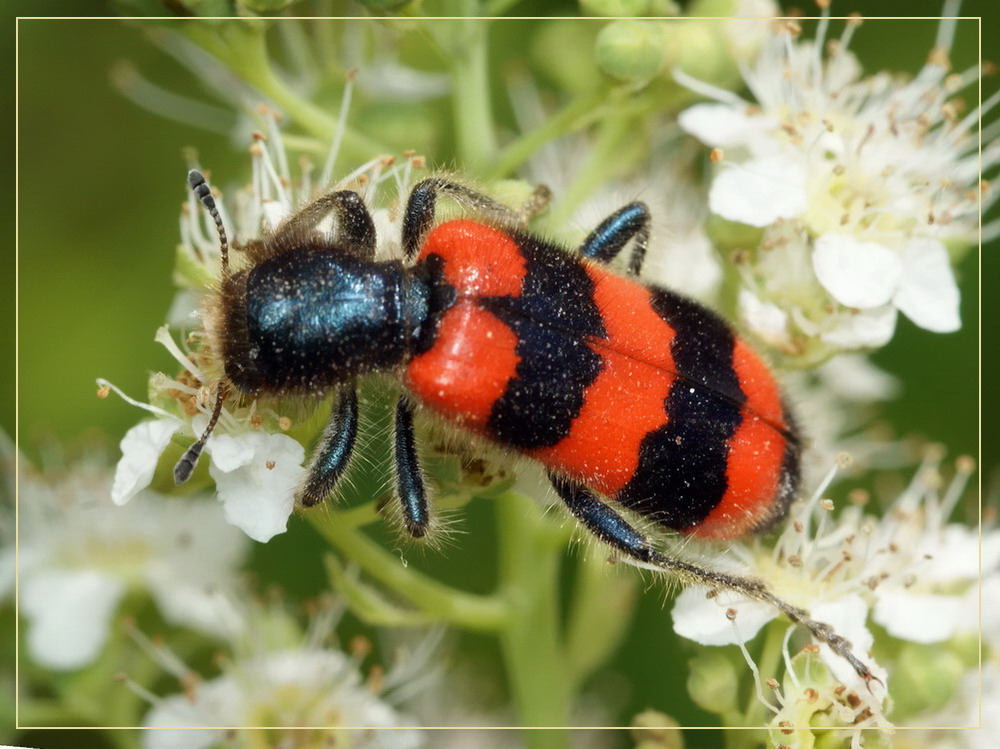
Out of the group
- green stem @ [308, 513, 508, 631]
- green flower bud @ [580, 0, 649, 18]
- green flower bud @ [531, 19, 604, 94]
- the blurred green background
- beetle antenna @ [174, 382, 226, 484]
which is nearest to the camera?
Answer: beetle antenna @ [174, 382, 226, 484]

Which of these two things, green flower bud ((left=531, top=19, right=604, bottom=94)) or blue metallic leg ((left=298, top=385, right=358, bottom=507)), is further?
green flower bud ((left=531, top=19, right=604, bottom=94))

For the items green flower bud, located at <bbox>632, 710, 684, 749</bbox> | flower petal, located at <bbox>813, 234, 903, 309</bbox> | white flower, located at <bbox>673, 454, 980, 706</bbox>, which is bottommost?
green flower bud, located at <bbox>632, 710, 684, 749</bbox>

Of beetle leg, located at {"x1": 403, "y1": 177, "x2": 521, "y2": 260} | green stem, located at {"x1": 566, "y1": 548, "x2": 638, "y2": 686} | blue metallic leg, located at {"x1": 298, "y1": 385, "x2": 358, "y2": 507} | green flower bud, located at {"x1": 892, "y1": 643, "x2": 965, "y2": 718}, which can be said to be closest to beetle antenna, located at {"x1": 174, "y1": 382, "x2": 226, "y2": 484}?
blue metallic leg, located at {"x1": 298, "y1": 385, "x2": 358, "y2": 507}

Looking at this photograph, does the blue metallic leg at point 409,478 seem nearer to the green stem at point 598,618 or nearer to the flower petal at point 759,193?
the green stem at point 598,618

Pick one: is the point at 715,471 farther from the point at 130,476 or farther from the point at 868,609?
the point at 130,476

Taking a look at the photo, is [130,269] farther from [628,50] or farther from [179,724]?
[628,50]

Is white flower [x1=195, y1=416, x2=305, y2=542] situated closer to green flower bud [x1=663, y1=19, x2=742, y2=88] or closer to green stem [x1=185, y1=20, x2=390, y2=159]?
green stem [x1=185, y1=20, x2=390, y2=159]

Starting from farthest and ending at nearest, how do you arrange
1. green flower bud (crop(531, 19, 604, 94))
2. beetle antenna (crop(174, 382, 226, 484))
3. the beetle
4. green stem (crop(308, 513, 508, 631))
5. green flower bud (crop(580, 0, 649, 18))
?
green flower bud (crop(531, 19, 604, 94)), green flower bud (crop(580, 0, 649, 18)), green stem (crop(308, 513, 508, 631)), the beetle, beetle antenna (crop(174, 382, 226, 484))

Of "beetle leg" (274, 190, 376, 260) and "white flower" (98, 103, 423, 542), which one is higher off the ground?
"beetle leg" (274, 190, 376, 260)
